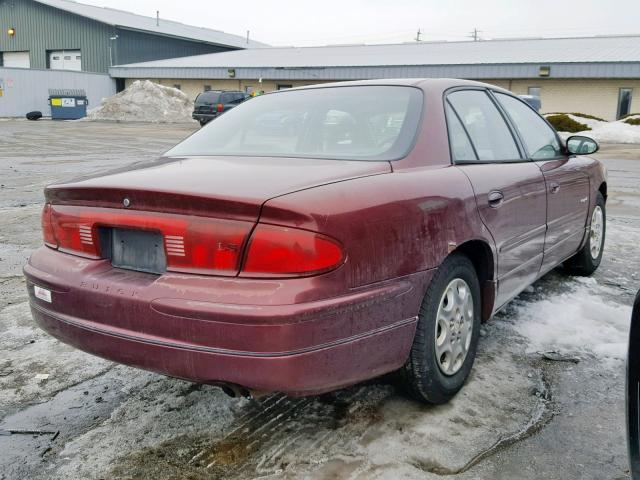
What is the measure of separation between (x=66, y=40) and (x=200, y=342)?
5391 centimetres

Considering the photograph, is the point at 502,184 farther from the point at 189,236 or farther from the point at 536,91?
the point at 536,91

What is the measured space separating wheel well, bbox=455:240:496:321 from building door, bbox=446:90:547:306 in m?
0.08

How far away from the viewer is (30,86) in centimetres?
4116

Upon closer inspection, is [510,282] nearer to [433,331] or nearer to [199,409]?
[433,331]

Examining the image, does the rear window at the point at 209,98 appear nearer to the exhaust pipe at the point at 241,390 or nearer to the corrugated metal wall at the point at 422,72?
the corrugated metal wall at the point at 422,72

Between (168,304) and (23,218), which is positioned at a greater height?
(168,304)

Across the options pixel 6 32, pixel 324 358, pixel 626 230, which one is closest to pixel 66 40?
pixel 6 32

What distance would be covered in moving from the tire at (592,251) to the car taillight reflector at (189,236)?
3557 mm

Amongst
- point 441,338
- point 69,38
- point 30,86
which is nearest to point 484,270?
point 441,338

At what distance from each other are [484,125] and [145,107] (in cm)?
3828

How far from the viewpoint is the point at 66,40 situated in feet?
164

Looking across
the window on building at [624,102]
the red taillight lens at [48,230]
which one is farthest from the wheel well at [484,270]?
the window on building at [624,102]

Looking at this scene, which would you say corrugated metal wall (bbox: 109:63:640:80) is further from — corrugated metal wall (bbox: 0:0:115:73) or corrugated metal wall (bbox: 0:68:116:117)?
corrugated metal wall (bbox: 0:0:115:73)

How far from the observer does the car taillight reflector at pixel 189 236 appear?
2.29 m
